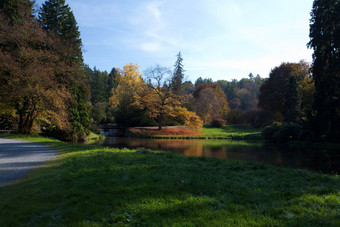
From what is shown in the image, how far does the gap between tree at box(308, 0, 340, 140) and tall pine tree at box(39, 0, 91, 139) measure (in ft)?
73.9

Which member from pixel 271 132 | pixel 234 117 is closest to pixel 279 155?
pixel 271 132

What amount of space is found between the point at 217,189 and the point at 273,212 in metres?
1.51

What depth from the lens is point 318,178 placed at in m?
6.81

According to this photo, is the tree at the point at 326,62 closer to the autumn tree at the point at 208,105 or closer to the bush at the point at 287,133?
the bush at the point at 287,133

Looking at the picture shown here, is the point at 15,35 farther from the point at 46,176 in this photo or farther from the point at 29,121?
the point at 46,176

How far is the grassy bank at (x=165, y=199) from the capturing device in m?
3.74

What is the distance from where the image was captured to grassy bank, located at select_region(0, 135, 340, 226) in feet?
12.3

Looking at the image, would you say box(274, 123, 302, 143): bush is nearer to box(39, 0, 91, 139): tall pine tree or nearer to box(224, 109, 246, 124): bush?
box(39, 0, 91, 139): tall pine tree

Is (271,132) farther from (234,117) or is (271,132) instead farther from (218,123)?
(234,117)

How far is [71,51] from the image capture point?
2167cm

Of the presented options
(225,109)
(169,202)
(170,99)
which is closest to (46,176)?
(169,202)

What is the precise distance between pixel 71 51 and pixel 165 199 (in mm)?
20690

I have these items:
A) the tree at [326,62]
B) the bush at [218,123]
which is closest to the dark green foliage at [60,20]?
the tree at [326,62]

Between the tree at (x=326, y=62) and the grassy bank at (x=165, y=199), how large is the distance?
57.0 ft
